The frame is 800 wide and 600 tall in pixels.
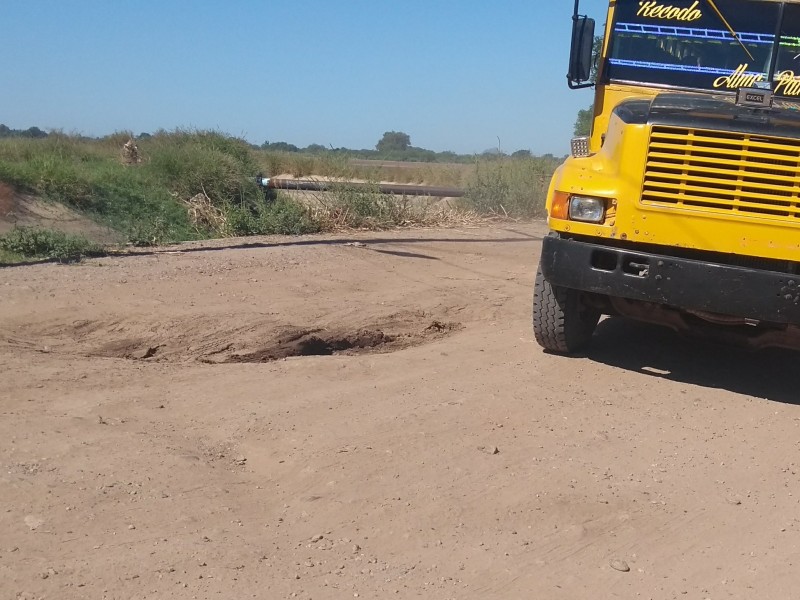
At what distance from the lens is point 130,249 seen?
1035 cm

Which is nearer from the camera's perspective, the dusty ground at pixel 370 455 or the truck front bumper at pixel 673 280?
the dusty ground at pixel 370 455

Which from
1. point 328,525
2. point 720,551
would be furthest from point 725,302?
point 328,525

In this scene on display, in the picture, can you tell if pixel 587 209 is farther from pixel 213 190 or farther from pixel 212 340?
pixel 213 190

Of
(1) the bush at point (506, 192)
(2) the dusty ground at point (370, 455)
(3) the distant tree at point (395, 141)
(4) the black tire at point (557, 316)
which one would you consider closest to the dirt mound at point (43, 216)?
(2) the dusty ground at point (370, 455)

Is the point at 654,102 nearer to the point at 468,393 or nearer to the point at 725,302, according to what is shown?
the point at 725,302

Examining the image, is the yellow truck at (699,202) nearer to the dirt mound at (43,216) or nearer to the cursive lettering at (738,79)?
the cursive lettering at (738,79)

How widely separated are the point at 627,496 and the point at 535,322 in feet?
7.27

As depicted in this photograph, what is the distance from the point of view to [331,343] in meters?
6.96

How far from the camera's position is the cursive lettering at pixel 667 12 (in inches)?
256

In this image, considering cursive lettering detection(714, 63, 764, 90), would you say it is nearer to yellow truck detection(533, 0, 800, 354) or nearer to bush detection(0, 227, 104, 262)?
yellow truck detection(533, 0, 800, 354)

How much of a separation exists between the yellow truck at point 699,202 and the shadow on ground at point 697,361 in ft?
1.13

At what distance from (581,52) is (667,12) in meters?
0.67

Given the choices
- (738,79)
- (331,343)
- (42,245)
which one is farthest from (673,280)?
(42,245)

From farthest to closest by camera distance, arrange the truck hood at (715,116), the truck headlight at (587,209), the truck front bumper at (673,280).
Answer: the truck headlight at (587,209) → the truck hood at (715,116) → the truck front bumper at (673,280)
